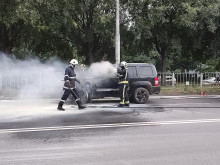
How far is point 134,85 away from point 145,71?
0.85 m

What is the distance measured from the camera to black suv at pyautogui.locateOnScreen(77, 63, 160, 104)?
477 inches

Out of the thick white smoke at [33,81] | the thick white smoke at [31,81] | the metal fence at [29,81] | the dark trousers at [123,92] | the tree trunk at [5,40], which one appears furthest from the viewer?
the tree trunk at [5,40]

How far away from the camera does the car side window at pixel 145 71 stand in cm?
1263

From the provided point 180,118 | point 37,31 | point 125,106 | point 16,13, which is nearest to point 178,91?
point 125,106

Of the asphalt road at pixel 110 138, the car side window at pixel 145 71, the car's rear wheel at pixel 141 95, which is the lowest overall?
the asphalt road at pixel 110 138

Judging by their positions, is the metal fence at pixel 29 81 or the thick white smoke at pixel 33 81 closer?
the thick white smoke at pixel 33 81

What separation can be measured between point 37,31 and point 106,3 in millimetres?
6664

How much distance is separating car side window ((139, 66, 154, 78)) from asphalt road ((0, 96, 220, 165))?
329 cm

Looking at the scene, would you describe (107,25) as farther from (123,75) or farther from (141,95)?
(123,75)

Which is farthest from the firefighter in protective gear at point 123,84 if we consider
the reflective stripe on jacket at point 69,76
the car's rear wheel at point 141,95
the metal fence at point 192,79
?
the metal fence at point 192,79

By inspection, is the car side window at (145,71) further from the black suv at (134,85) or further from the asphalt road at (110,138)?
the asphalt road at (110,138)

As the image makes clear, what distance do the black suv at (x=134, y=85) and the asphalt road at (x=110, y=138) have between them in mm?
2568

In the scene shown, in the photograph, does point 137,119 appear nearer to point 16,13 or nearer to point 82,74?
point 82,74

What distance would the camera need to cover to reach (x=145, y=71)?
12703 mm
